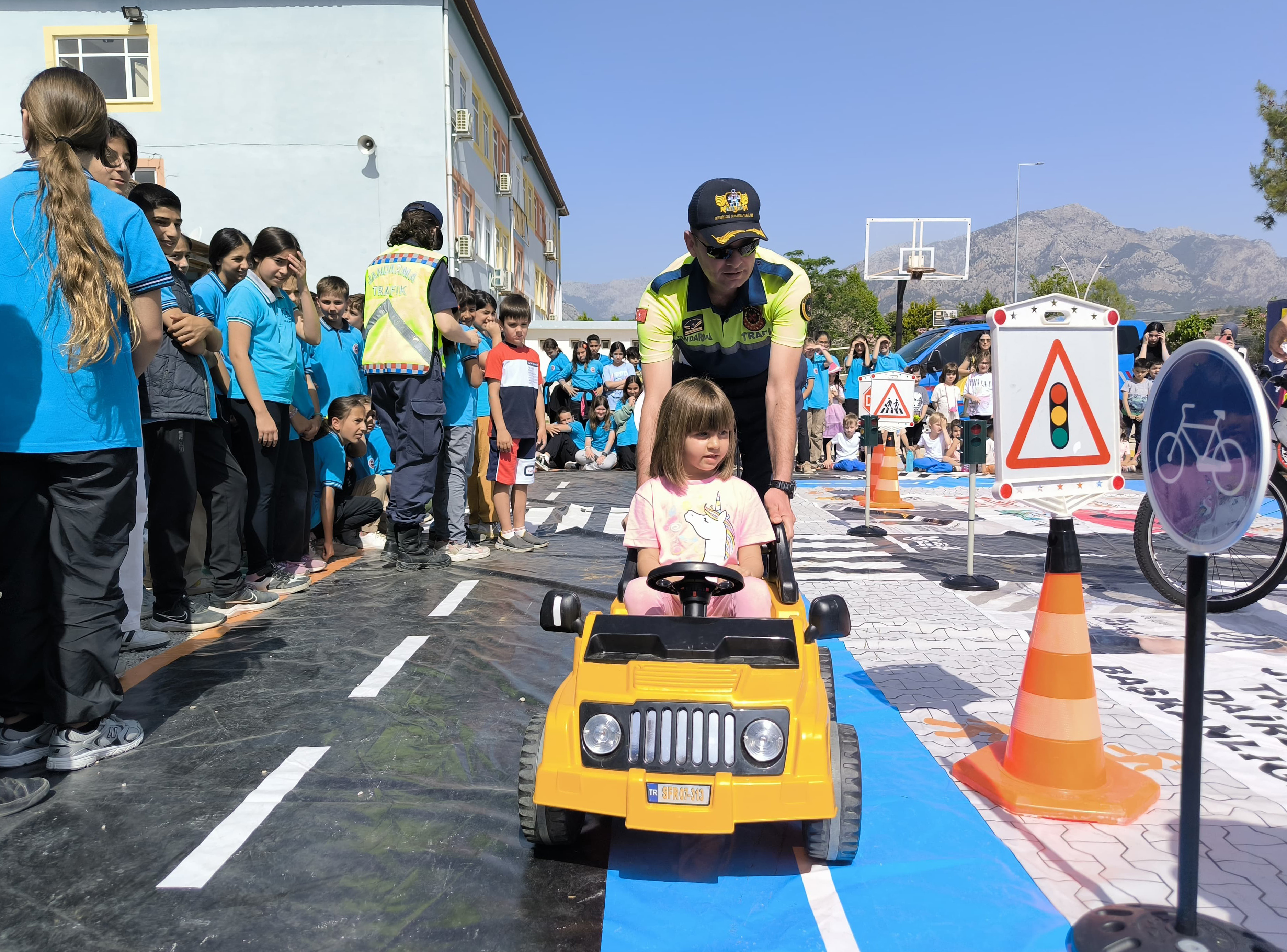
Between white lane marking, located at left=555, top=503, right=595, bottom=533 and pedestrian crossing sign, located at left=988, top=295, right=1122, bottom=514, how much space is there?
5.99m

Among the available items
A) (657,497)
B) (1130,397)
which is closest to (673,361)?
(657,497)

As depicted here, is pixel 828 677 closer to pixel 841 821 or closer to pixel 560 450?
pixel 841 821

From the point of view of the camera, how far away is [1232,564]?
20.3 feet

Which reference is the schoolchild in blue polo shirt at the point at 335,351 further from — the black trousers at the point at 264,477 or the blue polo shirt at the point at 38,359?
the blue polo shirt at the point at 38,359

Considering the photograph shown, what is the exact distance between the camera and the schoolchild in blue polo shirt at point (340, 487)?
7176 mm

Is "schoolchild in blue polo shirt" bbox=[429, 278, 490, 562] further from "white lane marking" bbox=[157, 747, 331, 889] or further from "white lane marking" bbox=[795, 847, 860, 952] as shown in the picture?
"white lane marking" bbox=[795, 847, 860, 952]

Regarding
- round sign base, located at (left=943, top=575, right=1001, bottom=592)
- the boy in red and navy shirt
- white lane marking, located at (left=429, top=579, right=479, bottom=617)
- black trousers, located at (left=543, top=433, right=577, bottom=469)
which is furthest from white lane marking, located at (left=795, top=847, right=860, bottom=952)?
black trousers, located at (left=543, top=433, right=577, bottom=469)

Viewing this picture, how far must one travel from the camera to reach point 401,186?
23203 millimetres

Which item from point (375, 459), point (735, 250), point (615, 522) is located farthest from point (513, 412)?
point (735, 250)

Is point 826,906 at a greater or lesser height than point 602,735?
lesser

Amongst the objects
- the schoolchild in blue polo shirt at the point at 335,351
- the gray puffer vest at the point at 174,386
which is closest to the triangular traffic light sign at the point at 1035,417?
the gray puffer vest at the point at 174,386

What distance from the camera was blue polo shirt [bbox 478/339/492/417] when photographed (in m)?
7.62

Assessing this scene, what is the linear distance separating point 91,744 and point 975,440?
5.48m

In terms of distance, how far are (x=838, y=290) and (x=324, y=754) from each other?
9502cm
